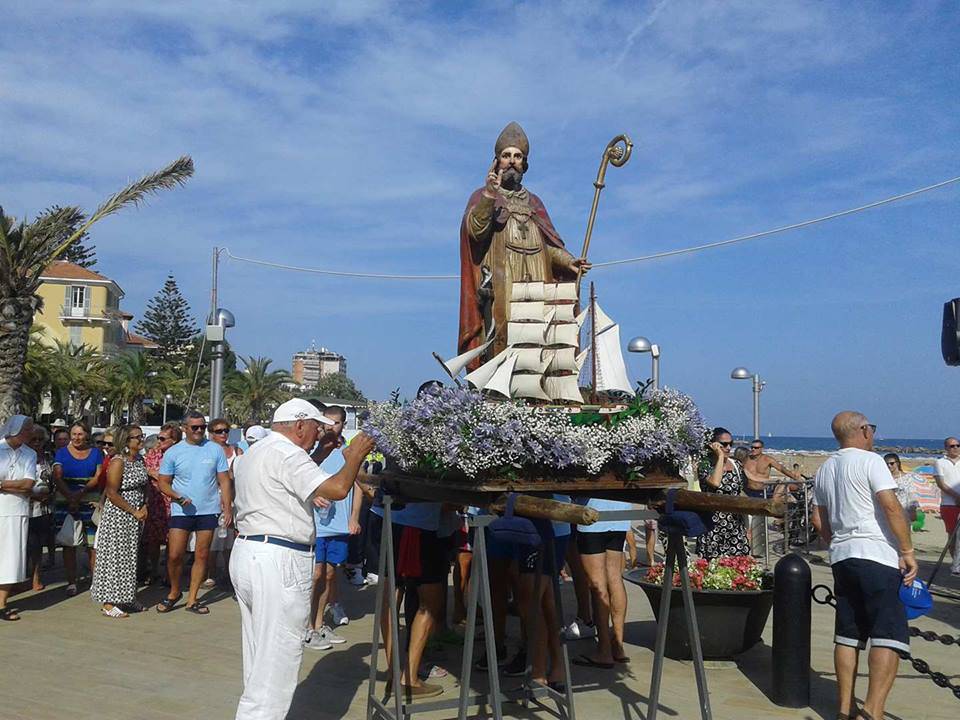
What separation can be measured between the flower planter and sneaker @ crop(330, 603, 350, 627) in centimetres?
293

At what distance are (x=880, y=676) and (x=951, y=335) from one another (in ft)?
12.8

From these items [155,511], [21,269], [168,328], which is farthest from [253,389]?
[155,511]

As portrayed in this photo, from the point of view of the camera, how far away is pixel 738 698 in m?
6.26

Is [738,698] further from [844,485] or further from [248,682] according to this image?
[248,682]

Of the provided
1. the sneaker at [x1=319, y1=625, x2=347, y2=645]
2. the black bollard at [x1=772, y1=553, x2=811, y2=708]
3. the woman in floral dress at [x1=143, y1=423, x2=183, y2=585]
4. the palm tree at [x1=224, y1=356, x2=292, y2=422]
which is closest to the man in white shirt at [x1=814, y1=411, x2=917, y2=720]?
the black bollard at [x1=772, y1=553, x2=811, y2=708]

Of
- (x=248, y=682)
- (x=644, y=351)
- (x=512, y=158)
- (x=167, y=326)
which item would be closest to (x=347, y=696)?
(x=248, y=682)

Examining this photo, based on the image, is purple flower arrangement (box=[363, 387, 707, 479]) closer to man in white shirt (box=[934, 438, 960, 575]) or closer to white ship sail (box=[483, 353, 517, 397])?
white ship sail (box=[483, 353, 517, 397])

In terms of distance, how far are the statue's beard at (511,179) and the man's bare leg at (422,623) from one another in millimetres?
3085

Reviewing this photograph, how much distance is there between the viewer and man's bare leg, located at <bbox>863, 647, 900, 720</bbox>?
5.38 metres

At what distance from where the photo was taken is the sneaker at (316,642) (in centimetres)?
754

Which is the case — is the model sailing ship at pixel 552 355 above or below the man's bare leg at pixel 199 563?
above

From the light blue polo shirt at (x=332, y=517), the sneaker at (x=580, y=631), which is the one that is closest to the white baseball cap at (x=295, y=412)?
the light blue polo shirt at (x=332, y=517)

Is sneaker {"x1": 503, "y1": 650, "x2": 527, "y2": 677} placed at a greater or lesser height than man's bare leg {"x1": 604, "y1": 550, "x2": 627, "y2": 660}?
lesser

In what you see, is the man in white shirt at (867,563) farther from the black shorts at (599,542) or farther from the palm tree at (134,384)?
the palm tree at (134,384)
